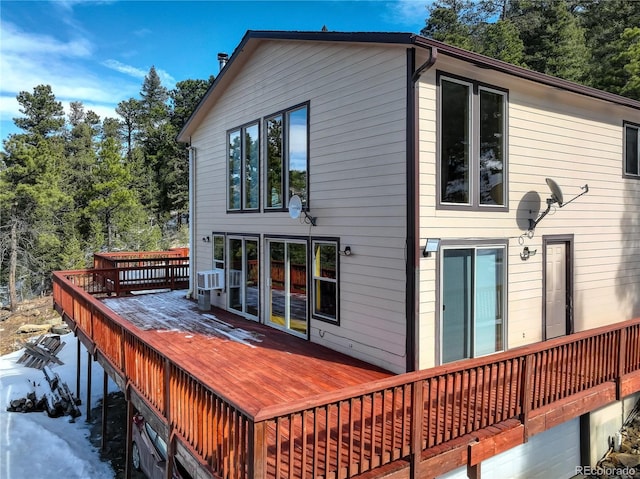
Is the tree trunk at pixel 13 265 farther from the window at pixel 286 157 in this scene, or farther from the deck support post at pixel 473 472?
the deck support post at pixel 473 472

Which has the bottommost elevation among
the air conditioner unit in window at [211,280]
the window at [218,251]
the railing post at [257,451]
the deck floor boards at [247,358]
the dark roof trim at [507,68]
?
the deck floor boards at [247,358]

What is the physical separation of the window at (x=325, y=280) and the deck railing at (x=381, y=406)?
2.31 metres

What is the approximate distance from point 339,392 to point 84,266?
2566 centimetres

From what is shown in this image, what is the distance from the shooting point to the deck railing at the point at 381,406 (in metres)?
3.30

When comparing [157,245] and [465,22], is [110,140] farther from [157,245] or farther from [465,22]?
[465,22]

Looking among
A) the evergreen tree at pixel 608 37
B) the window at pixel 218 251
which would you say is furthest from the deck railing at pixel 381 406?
the evergreen tree at pixel 608 37

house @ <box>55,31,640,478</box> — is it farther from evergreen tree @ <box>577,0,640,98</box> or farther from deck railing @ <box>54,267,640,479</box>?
evergreen tree @ <box>577,0,640,98</box>

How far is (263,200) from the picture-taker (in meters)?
9.06

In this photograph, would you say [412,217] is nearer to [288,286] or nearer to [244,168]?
[288,286]

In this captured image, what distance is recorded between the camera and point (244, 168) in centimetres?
984

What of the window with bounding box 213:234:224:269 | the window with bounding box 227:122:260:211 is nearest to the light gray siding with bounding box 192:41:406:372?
the window with bounding box 227:122:260:211

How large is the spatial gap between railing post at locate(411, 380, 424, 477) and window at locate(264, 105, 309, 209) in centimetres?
430

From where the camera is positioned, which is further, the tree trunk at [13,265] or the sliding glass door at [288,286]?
the tree trunk at [13,265]

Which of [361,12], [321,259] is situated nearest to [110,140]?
[361,12]
